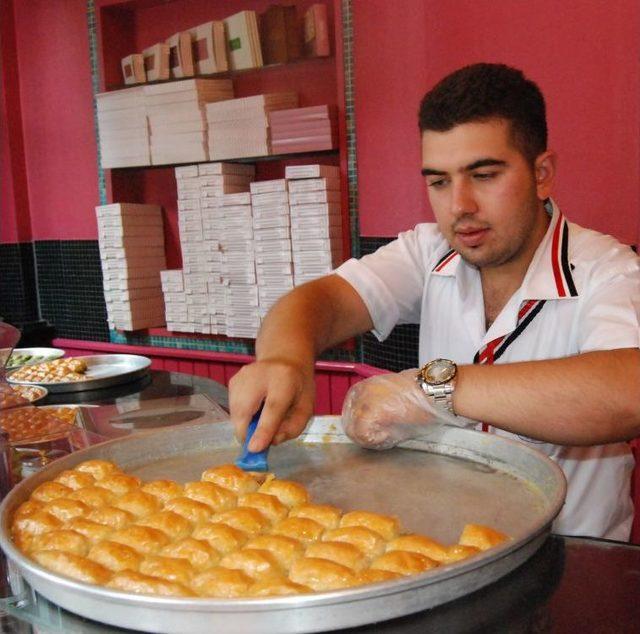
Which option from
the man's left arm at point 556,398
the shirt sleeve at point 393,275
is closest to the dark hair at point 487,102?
the shirt sleeve at point 393,275

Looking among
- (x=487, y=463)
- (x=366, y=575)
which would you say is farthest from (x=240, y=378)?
(x=366, y=575)

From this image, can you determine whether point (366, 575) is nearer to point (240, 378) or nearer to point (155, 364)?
point (240, 378)

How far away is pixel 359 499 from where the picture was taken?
1.14 metres

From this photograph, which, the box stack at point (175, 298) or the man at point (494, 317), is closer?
the man at point (494, 317)

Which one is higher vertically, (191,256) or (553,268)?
(553,268)

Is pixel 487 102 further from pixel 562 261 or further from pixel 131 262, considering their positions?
pixel 131 262

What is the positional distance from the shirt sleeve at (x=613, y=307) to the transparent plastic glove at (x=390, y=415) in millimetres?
393

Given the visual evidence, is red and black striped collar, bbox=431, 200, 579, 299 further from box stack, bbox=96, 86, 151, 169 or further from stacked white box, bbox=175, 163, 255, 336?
box stack, bbox=96, 86, 151, 169

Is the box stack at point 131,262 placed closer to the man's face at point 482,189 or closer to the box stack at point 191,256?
the box stack at point 191,256

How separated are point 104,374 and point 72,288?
2.72 m

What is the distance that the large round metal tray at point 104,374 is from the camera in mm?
2707

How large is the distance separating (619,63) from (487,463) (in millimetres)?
1947

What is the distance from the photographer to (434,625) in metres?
0.79

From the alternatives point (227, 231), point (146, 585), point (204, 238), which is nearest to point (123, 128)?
point (204, 238)
